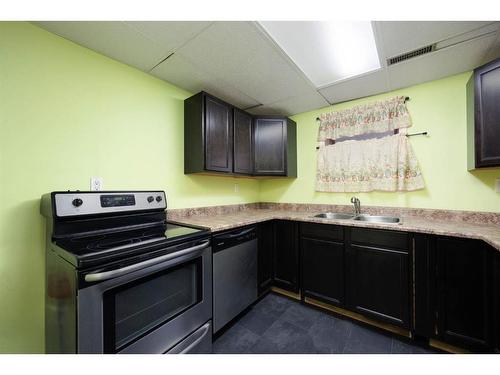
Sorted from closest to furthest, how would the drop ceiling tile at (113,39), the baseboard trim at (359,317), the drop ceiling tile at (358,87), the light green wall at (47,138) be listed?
1. the light green wall at (47,138)
2. the drop ceiling tile at (113,39)
3. the baseboard trim at (359,317)
4. the drop ceiling tile at (358,87)

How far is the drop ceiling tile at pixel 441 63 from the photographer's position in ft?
4.91

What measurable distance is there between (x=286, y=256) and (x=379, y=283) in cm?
86

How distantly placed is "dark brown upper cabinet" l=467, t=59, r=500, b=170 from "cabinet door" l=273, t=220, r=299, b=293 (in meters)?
1.59

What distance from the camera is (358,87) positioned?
2107 mm

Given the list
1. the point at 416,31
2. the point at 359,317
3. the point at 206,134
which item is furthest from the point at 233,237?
the point at 416,31

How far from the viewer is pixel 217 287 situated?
156cm

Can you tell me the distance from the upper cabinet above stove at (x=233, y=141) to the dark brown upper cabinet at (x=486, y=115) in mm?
1658

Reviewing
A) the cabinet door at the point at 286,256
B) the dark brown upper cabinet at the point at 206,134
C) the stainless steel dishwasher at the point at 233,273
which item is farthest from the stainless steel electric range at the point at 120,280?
the cabinet door at the point at 286,256

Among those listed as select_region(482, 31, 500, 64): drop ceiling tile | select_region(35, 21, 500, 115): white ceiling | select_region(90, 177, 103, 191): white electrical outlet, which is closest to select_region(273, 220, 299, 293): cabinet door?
select_region(35, 21, 500, 115): white ceiling

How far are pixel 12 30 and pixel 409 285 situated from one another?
10.4 ft

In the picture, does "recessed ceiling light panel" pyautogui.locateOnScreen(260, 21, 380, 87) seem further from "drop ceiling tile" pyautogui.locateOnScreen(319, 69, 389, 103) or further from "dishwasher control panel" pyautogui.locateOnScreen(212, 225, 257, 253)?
"dishwasher control panel" pyautogui.locateOnScreen(212, 225, 257, 253)

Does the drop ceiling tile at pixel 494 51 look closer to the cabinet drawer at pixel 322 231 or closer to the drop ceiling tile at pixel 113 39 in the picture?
the cabinet drawer at pixel 322 231

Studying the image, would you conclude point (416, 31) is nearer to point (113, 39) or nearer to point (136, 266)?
point (113, 39)
